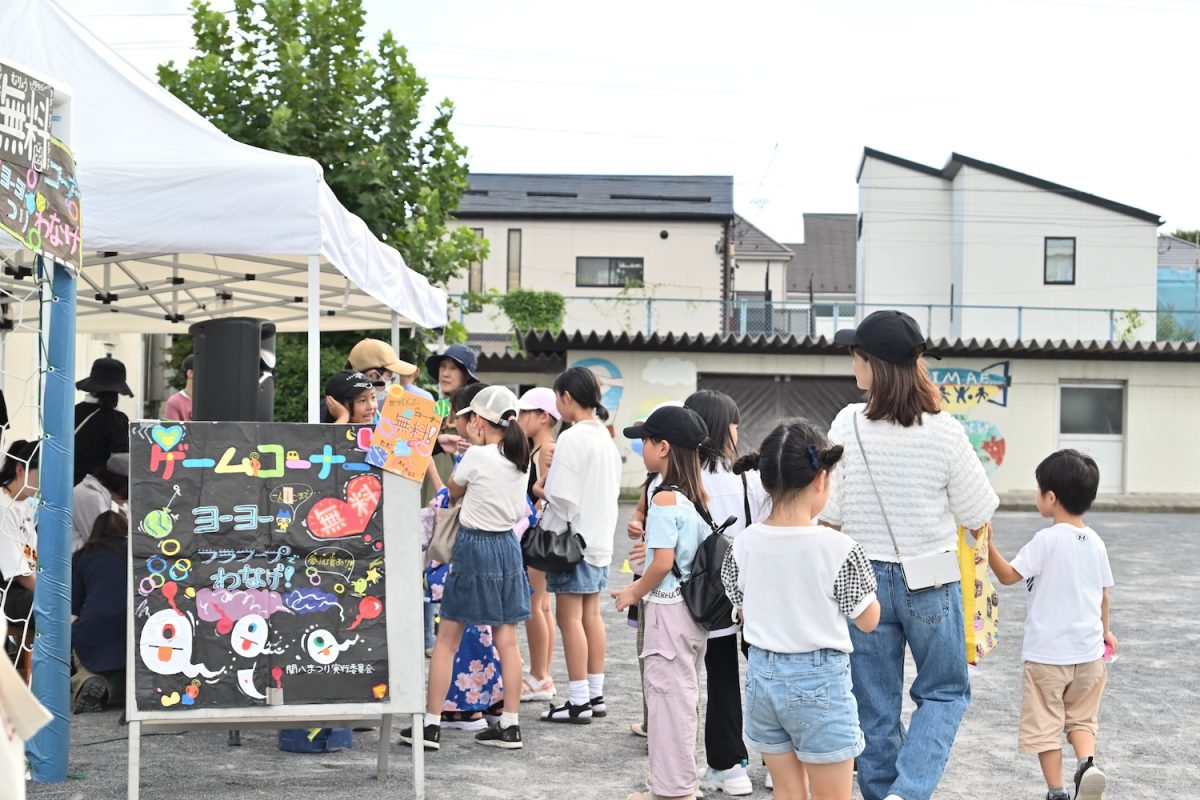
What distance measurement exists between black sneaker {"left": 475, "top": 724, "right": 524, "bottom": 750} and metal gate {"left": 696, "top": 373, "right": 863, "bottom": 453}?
20.3 m

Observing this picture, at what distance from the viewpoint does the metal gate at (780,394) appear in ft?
85.1

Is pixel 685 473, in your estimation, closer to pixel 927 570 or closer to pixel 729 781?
pixel 927 570

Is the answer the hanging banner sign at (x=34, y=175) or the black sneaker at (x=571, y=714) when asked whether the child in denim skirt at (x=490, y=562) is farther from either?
the hanging banner sign at (x=34, y=175)

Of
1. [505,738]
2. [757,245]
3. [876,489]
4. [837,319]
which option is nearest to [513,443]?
[505,738]

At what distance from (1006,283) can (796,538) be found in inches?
1353

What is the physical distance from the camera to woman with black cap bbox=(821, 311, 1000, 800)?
4.05m

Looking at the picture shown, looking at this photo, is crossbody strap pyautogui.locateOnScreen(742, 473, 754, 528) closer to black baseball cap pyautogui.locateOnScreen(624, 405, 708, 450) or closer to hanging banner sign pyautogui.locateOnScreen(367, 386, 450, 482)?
black baseball cap pyautogui.locateOnScreen(624, 405, 708, 450)

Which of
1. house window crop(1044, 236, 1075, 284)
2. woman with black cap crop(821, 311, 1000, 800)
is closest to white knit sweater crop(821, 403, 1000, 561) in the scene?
woman with black cap crop(821, 311, 1000, 800)

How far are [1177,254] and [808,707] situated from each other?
48.2 m

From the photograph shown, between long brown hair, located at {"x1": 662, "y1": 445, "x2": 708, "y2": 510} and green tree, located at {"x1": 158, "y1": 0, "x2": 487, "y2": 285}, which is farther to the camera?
green tree, located at {"x1": 158, "y1": 0, "x2": 487, "y2": 285}

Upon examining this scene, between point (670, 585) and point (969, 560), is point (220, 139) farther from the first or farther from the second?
point (969, 560)

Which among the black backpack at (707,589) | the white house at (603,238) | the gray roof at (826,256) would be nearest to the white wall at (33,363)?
the black backpack at (707,589)

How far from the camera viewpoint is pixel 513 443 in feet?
19.0

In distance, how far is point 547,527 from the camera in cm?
629
